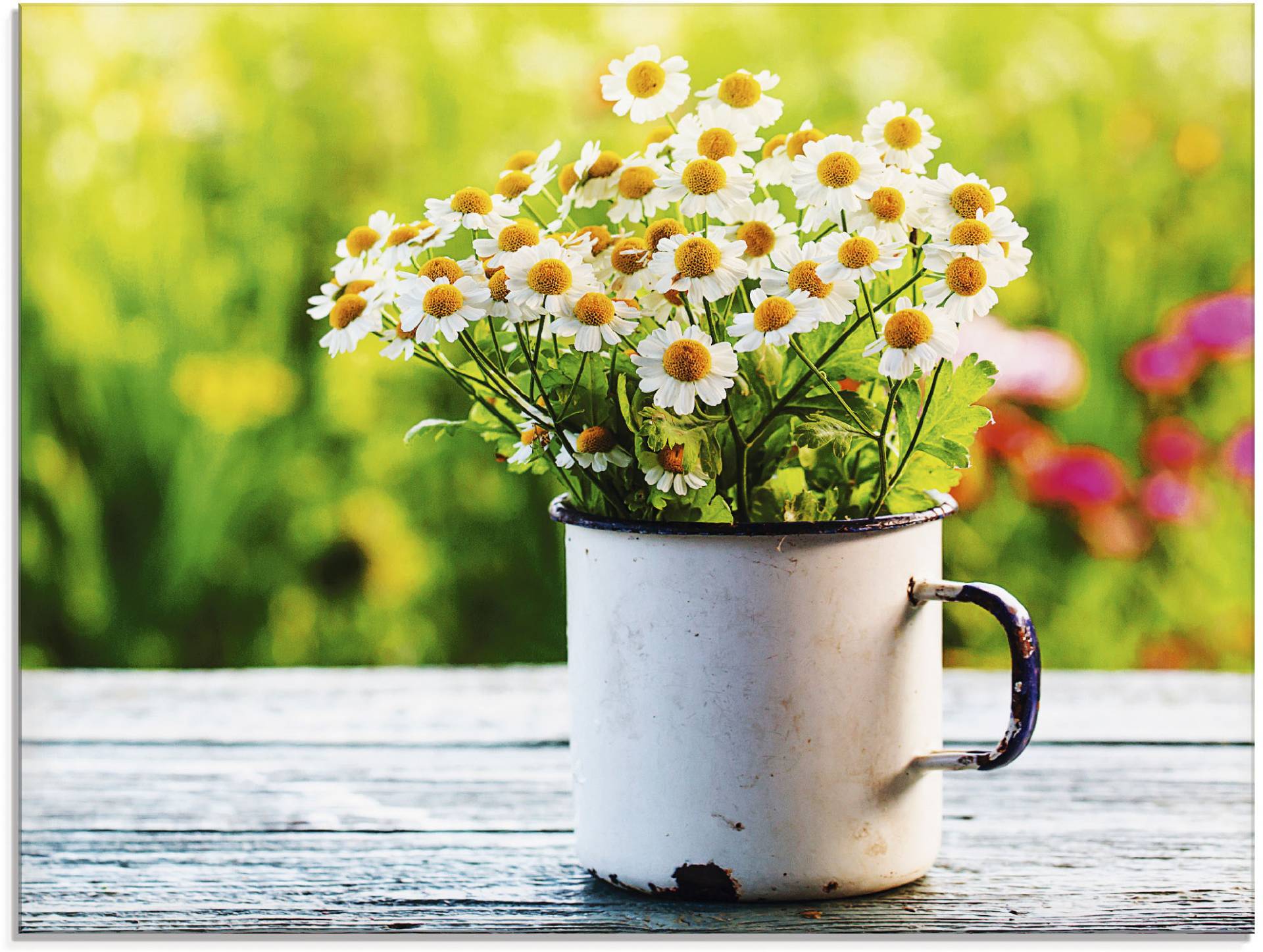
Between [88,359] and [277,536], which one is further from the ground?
[88,359]

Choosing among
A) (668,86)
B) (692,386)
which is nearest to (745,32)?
(668,86)

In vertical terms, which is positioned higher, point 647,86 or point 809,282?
point 647,86

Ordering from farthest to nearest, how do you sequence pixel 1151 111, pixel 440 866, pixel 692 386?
pixel 1151 111, pixel 440 866, pixel 692 386

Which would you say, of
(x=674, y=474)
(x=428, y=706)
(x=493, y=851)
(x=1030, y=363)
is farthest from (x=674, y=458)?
(x=1030, y=363)

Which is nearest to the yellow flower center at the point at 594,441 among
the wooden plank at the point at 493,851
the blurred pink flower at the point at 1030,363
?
the wooden plank at the point at 493,851

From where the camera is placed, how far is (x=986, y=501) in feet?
5.12

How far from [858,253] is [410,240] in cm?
20

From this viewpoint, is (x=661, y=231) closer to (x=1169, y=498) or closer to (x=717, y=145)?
(x=717, y=145)

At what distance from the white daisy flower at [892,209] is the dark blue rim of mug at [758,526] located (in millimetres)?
124

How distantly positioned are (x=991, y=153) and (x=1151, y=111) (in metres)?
0.21

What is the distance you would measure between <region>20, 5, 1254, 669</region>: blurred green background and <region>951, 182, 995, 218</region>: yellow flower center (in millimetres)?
1005

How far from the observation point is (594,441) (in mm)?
571

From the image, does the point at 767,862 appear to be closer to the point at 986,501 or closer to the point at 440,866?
the point at 440,866

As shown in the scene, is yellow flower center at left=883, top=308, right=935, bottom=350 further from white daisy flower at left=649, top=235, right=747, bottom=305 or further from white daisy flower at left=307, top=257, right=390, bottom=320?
white daisy flower at left=307, top=257, right=390, bottom=320
